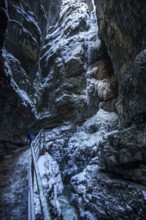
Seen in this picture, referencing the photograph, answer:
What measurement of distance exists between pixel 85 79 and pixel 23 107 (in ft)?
39.3

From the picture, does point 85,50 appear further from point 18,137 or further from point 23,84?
point 18,137

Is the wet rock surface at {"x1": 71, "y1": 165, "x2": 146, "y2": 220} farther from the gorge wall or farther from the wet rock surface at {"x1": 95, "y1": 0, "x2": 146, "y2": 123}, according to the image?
the wet rock surface at {"x1": 95, "y1": 0, "x2": 146, "y2": 123}

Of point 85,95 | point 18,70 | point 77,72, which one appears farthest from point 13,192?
point 77,72

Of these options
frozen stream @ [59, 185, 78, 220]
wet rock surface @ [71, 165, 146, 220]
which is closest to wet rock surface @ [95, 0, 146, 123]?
wet rock surface @ [71, 165, 146, 220]

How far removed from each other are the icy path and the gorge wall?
15.0ft

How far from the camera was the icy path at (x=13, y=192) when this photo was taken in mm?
5302

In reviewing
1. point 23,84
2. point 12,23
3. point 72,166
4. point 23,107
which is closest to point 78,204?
point 72,166

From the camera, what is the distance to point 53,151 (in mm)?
22953

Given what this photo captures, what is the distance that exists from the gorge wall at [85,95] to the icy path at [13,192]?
15.0ft

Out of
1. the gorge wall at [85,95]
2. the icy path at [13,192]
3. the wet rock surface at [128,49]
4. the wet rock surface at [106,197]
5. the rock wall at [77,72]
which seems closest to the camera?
the icy path at [13,192]

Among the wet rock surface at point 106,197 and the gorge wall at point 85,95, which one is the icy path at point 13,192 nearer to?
the gorge wall at point 85,95

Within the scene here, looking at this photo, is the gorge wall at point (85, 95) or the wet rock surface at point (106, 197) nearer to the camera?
the wet rock surface at point (106, 197)

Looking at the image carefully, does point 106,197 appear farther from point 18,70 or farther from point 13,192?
point 18,70

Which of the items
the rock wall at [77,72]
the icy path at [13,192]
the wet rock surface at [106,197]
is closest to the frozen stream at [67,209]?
the wet rock surface at [106,197]
